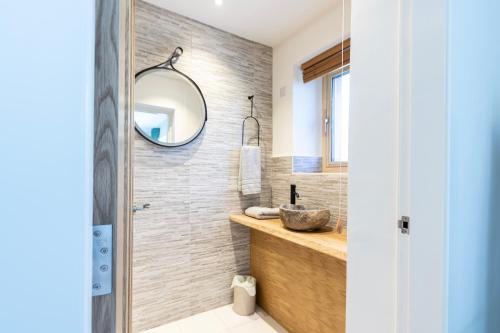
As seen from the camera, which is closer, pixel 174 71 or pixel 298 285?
pixel 298 285

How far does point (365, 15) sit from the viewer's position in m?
0.85

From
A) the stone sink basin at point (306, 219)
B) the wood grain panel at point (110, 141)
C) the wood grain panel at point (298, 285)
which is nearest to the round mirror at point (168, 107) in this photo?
the stone sink basin at point (306, 219)

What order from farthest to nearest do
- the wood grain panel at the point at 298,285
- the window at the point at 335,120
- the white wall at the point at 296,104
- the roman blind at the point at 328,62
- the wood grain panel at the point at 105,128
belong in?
the white wall at the point at 296,104, the window at the point at 335,120, the roman blind at the point at 328,62, the wood grain panel at the point at 298,285, the wood grain panel at the point at 105,128

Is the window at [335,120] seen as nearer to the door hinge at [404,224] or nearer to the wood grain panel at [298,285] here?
the wood grain panel at [298,285]

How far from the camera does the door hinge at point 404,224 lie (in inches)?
28.0

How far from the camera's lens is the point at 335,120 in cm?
206

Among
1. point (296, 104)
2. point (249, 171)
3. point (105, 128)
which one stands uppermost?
point (296, 104)

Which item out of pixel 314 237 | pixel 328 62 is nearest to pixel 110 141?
pixel 314 237
